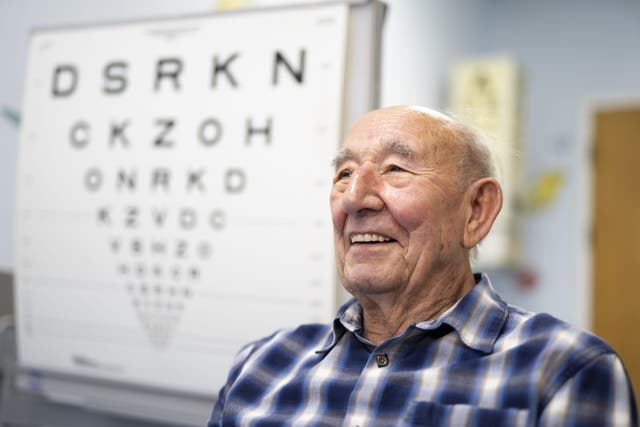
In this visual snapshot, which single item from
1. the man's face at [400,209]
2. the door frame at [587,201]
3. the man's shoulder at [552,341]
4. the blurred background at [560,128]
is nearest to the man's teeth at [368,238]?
the man's face at [400,209]

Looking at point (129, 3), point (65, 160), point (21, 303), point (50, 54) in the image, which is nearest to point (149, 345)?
point (21, 303)

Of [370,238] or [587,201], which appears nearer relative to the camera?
[370,238]

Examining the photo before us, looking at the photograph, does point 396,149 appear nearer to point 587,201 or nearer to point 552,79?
point 587,201

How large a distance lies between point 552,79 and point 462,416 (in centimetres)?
330

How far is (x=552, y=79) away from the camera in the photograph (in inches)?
151

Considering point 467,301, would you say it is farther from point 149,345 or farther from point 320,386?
point 149,345

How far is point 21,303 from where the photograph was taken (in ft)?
5.02

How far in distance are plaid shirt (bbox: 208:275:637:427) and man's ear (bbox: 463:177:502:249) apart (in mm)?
75

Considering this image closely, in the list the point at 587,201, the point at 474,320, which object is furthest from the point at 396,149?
the point at 587,201

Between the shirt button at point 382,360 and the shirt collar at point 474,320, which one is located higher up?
the shirt collar at point 474,320

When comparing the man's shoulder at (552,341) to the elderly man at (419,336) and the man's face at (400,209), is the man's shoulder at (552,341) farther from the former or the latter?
the man's face at (400,209)

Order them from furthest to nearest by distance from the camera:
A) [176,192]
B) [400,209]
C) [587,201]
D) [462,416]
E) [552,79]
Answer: [552,79] < [587,201] < [176,192] < [400,209] < [462,416]

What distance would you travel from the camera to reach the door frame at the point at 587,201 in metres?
3.66

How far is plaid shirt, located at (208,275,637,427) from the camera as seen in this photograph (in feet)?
2.83
